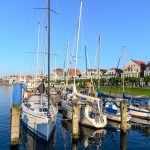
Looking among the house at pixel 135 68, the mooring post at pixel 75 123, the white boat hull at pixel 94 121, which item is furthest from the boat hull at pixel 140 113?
the house at pixel 135 68

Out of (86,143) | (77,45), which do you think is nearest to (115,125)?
(86,143)

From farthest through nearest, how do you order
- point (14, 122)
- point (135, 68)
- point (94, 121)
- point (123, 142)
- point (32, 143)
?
point (135, 68)
point (94, 121)
point (123, 142)
point (32, 143)
point (14, 122)

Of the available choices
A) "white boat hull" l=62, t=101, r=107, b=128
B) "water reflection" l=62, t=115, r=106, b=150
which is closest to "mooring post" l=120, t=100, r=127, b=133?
"water reflection" l=62, t=115, r=106, b=150

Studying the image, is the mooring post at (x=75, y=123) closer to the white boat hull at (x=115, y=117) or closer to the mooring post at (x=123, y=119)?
the mooring post at (x=123, y=119)

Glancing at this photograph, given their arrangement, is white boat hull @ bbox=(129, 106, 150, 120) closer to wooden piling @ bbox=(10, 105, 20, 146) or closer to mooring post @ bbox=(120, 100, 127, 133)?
mooring post @ bbox=(120, 100, 127, 133)

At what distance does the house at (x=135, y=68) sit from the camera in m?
175

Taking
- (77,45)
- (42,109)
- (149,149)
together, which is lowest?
(149,149)

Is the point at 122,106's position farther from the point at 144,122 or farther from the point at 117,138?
the point at 144,122

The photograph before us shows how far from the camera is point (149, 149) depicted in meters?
28.2

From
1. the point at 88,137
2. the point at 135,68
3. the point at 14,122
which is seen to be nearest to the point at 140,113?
the point at 88,137

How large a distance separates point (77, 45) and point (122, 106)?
18177 millimetres

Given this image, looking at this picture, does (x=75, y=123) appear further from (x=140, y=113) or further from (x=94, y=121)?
(x=140, y=113)

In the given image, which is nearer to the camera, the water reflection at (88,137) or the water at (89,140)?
the water at (89,140)

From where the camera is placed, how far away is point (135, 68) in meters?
176
